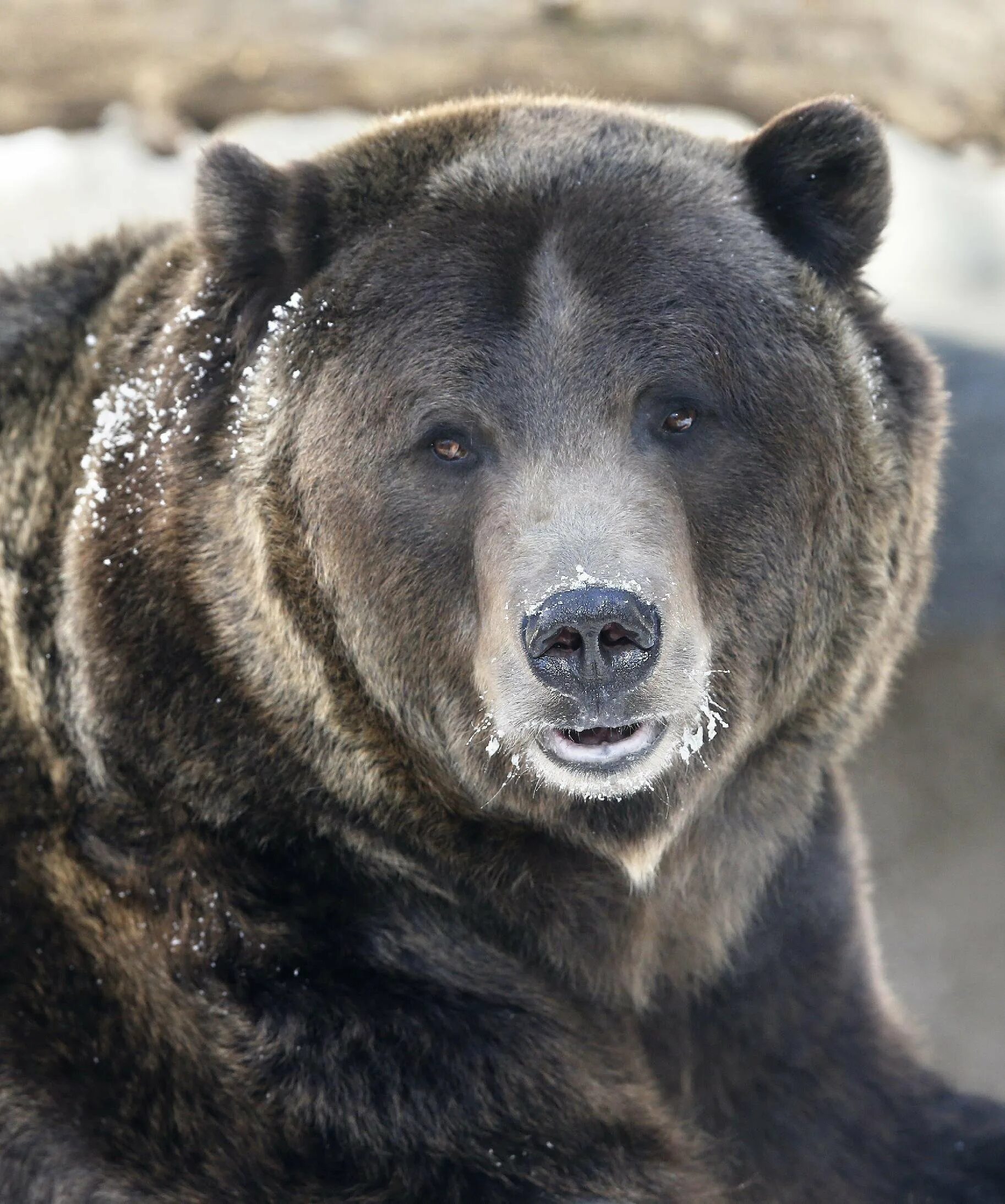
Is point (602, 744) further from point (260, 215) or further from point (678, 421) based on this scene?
point (260, 215)

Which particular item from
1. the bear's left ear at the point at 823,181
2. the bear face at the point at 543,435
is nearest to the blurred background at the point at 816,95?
the bear's left ear at the point at 823,181

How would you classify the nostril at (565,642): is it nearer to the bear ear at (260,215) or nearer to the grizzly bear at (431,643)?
the grizzly bear at (431,643)

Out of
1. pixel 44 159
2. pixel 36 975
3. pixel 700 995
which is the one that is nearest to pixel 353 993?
pixel 36 975

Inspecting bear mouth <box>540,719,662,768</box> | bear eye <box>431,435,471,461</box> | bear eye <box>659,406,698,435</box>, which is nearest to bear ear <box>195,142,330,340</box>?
bear eye <box>431,435,471,461</box>

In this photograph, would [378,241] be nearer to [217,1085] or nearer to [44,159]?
[217,1085]

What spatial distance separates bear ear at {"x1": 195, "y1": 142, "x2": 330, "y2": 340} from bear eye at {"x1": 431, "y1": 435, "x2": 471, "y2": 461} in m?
0.65

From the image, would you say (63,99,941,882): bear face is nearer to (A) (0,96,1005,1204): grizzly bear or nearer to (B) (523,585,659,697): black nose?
(A) (0,96,1005,1204): grizzly bear

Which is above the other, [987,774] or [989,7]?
[989,7]

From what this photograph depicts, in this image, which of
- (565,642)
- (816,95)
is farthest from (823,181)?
(816,95)

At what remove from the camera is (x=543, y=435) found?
4.22 m

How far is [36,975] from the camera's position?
440 cm

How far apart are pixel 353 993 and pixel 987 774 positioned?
5042mm

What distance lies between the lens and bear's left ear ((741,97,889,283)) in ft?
15.0

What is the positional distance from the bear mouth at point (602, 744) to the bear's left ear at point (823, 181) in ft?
4.81
